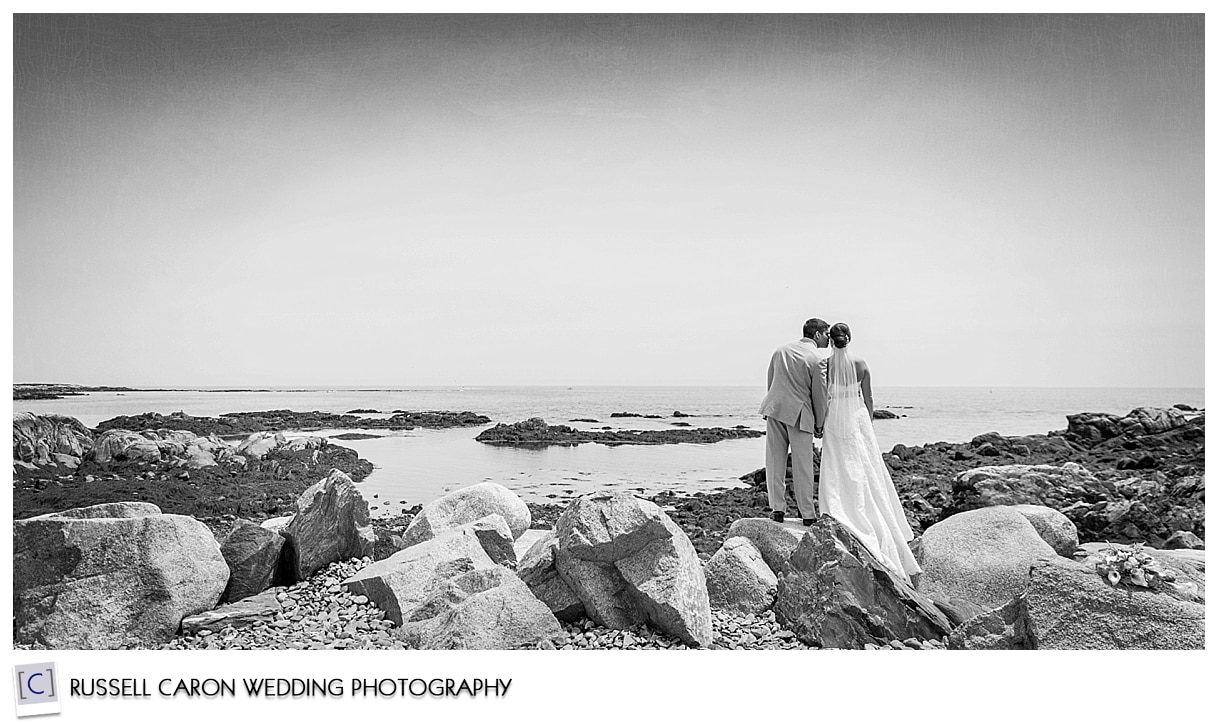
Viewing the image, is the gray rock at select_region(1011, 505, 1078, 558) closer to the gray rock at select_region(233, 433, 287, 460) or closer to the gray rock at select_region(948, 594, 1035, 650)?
the gray rock at select_region(948, 594, 1035, 650)

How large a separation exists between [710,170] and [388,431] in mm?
3634

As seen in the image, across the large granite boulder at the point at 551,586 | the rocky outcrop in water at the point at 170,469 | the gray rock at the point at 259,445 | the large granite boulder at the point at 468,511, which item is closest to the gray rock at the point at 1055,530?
the large granite boulder at the point at 551,586

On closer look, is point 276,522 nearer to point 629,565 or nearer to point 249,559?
point 249,559

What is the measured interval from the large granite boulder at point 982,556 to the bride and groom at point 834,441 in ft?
0.47

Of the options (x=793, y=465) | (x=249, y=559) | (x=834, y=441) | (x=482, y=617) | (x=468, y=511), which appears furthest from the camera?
(x=468, y=511)

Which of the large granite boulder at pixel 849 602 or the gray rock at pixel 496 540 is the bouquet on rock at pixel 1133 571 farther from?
the gray rock at pixel 496 540

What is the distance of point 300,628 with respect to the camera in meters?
4.89

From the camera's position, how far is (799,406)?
229 inches

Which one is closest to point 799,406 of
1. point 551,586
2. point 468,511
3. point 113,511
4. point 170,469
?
point 551,586

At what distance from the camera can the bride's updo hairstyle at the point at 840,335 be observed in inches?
224

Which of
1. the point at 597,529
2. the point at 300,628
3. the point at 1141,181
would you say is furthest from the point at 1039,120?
the point at 300,628

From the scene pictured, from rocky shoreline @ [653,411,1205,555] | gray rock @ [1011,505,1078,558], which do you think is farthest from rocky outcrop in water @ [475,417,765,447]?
gray rock @ [1011,505,1078,558]

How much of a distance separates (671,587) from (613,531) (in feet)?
1.51

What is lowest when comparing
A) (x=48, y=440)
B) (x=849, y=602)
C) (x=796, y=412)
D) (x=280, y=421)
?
(x=849, y=602)
